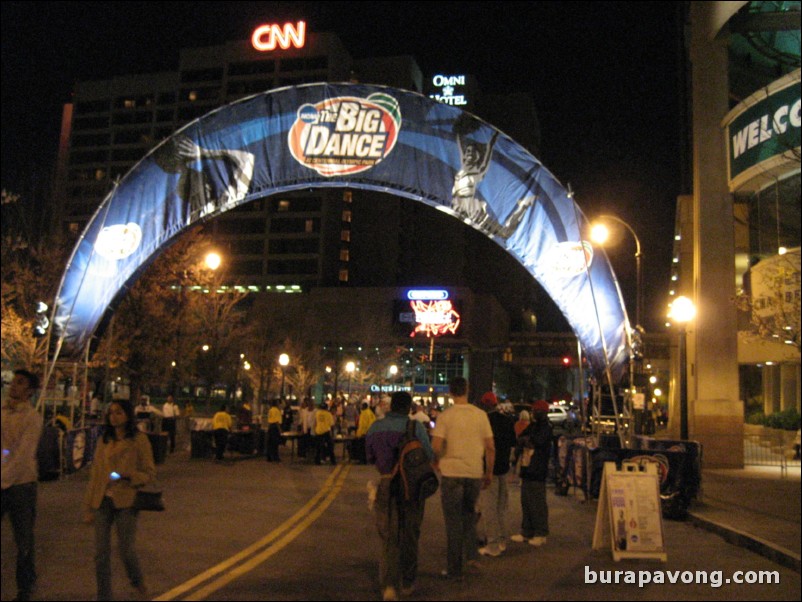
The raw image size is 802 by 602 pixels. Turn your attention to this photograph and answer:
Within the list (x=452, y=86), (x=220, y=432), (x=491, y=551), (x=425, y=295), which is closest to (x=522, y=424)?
(x=491, y=551)

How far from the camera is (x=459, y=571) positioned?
809 cm

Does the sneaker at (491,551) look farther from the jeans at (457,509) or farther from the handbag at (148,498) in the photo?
the handbag at (148,498)

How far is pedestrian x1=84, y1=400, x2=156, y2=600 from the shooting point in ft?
21.9

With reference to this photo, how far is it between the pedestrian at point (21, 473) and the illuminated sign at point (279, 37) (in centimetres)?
10169

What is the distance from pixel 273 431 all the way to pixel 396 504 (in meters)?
15.6

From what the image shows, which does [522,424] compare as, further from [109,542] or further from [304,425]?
[304,425]

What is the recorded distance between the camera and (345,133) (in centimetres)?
1722

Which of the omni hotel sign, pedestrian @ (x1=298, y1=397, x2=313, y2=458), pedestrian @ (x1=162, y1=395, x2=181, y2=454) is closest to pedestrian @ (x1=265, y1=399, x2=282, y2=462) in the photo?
pedestrian @ (x1=298, y1=397, x2=313, y2=458)

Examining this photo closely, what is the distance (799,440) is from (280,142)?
60.8ft

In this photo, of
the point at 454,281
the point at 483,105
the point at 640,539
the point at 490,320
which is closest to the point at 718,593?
the point at 640,539

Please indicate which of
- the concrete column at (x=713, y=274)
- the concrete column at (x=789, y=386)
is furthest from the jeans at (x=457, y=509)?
the concrete column at (x=789, y=386)

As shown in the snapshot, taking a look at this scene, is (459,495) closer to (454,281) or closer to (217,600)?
(217,600)

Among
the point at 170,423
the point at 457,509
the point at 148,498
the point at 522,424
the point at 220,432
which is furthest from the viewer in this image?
the point at 170,423

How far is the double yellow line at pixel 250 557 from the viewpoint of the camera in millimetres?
7525
